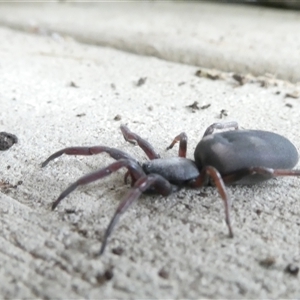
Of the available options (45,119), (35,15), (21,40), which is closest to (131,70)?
(45,119)

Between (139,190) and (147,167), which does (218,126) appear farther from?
(139,190)

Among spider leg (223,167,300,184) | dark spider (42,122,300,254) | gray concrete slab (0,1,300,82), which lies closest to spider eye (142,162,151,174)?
dark spider (42,122,300,254)

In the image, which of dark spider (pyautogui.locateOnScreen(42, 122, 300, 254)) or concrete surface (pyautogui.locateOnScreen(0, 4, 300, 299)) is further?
dark spider (pyautogui.locateOnScreen(42, 122, 300, 254))

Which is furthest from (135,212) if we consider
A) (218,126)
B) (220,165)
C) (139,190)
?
(218,126)

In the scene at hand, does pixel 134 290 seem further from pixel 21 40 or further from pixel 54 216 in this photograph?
pixel 21 40

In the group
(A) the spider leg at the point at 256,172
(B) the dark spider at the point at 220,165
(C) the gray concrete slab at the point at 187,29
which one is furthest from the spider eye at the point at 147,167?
(C) the gray concrete slab at the point at 187,29

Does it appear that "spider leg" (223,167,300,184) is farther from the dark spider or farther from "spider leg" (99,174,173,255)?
"spider leg" (99,174,173,255)
